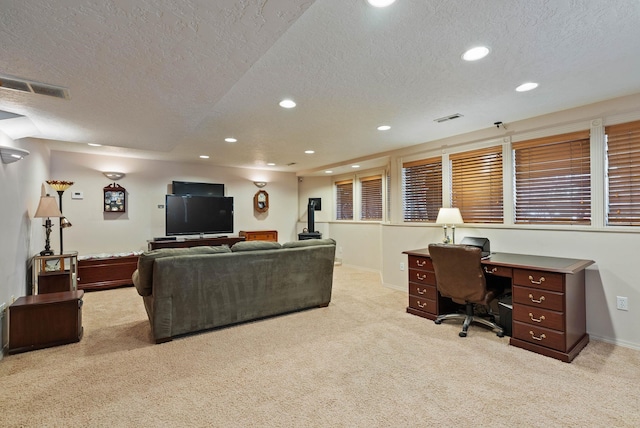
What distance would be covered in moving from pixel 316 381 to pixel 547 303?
2013 mm

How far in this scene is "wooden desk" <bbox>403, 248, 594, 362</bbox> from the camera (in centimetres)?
250

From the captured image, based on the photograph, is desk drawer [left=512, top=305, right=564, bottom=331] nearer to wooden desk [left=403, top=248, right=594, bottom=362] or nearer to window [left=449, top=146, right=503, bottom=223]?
wooden desk [left=403, top=248, right=594, bottom=362]

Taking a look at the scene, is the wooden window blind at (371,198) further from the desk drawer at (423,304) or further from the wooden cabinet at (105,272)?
the wooden cabinet at (105,272)

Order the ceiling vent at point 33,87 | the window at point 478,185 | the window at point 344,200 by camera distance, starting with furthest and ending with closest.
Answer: the window at point 344,200
the window at point 478,185
the ceiling vent at point 33,87

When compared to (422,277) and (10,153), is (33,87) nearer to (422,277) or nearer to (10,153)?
(10,153)

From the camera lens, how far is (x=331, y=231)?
741 cm

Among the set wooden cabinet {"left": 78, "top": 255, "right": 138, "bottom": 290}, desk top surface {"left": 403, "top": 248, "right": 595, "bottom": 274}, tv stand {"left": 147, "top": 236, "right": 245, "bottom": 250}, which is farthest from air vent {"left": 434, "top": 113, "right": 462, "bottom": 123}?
wooden cabinet {"left": 78, "top": 255, "right": 138, "bottom": 290}

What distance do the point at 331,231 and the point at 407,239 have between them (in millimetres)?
2944

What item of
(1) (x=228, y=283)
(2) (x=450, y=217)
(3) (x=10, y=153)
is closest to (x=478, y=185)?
(2) (x=450, y=217)

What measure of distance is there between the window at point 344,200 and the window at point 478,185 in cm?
314

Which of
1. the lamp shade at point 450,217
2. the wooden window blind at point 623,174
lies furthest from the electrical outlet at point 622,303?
the lamp shade at point 450,217

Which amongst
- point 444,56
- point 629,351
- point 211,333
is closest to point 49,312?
point 211,333

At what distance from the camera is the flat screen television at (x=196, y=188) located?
20.0 feet

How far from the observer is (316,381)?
85.7 inches
